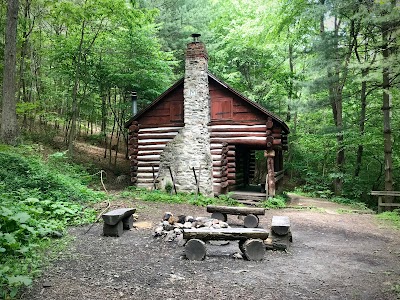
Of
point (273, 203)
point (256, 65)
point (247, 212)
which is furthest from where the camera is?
point (256, 65)

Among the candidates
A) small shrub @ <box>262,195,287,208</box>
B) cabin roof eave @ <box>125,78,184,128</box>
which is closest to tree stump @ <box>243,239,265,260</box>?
small shrub @ <box>262,195,287,208</box>

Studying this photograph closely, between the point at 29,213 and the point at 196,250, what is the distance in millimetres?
3698

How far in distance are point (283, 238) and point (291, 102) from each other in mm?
11388

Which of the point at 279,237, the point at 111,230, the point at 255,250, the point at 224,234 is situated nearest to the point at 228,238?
the point at 224,234

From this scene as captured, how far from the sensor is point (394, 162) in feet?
48.6

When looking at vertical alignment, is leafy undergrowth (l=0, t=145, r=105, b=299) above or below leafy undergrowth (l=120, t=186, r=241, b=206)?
above

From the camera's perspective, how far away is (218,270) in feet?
16.4

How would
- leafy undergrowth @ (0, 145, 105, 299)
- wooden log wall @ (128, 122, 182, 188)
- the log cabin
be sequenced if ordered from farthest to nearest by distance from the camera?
wooden log wall @ (128, 122, 182, 188)
the log cabin
leafy undergrowth @ (0, 145, 105, 299)

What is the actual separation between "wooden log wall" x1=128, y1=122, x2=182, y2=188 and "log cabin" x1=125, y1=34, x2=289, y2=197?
120 millimetres

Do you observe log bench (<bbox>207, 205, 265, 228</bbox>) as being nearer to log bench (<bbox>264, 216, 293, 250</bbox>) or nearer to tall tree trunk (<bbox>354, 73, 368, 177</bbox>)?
log bench (<bbox>264, 216, 293, 250</bbox>)

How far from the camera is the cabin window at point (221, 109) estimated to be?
13867 millimetres

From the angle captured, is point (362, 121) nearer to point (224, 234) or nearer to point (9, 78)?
point (224, 234)

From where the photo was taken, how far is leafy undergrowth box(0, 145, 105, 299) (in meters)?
4.24

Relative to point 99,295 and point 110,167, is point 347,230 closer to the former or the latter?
point 99,295
